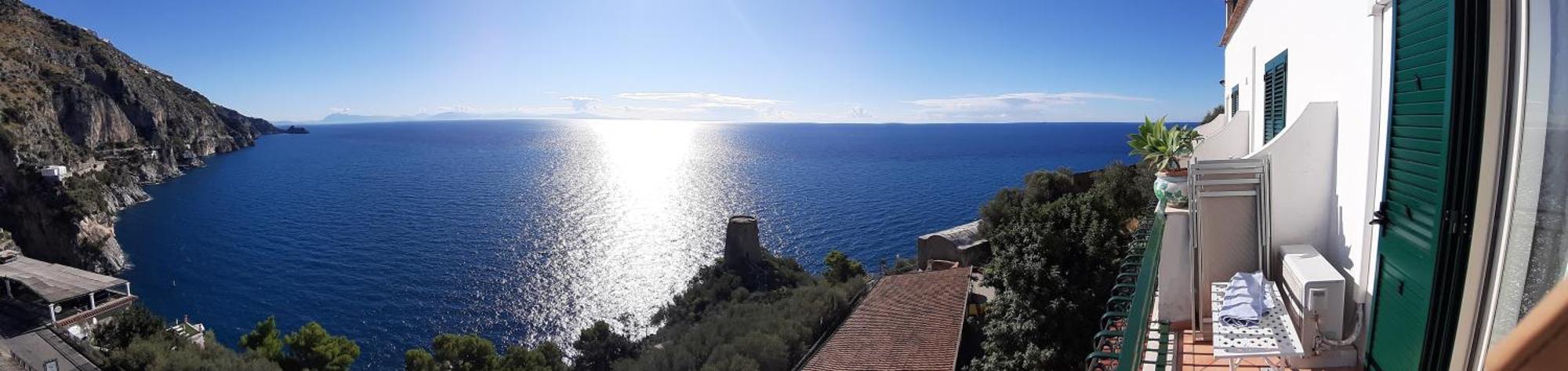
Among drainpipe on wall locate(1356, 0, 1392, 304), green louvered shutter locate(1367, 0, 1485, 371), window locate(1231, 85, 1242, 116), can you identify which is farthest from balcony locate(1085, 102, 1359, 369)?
window locate(1231, 85, 1242, 116)

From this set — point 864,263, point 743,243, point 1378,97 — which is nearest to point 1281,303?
point 1378,97

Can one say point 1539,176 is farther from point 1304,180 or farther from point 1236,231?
point 1236,231

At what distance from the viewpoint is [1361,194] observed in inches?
148

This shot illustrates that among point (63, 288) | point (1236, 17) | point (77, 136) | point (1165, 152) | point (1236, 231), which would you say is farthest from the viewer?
point (77, 136)

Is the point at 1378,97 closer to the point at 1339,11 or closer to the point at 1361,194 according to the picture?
the point at 1361,194

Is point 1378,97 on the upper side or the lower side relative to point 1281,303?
upper

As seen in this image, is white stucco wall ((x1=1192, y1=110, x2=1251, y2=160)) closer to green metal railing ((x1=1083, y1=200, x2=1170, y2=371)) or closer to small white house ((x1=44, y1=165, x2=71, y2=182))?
green metal railing ((x1=1083, y1=200, x2=1170, y2=371))

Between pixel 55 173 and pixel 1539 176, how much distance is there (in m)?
65.5

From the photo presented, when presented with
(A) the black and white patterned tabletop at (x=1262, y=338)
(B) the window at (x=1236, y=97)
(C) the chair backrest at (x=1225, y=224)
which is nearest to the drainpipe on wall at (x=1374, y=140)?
(A) the black and white patterned tabletop at (x=1262, y=338)

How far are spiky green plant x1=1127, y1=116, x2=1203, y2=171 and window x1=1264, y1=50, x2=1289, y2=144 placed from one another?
2.56 feet

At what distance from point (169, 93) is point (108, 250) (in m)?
63.8

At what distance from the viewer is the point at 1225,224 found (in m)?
4.78

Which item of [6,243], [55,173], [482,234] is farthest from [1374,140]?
[55,173]

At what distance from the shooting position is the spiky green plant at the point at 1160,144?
20.5 feet
